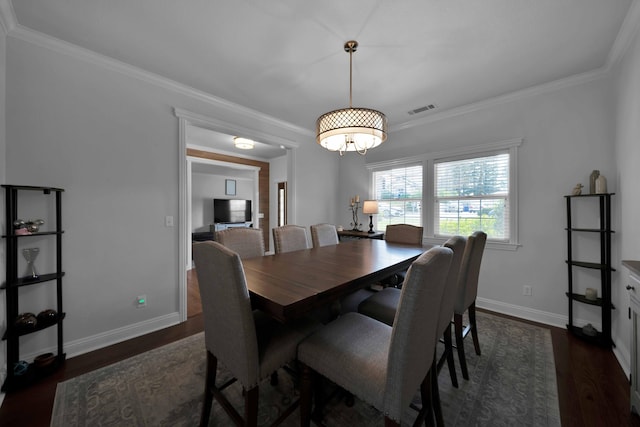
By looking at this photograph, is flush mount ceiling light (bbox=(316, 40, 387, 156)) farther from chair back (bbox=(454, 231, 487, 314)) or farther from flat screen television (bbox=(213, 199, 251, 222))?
flat screen television (bbox=(213, 199, 251, 222))

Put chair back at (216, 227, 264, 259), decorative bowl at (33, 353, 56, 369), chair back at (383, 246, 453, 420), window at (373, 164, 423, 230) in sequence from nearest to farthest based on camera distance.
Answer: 1. chair back at (383, 246, 453, 420)
2. decorative bowl at (33, 353, 56, 369)
3. chair back at (216, 227, 264, 259)
4. window at (373, 164, 423, 230)

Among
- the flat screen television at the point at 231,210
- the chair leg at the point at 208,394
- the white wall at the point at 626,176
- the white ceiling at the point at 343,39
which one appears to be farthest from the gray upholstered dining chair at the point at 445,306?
the flat screen television at the point at 231,210

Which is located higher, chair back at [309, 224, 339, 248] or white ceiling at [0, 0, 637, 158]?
white ceiling at [0, 0, 637, 158]

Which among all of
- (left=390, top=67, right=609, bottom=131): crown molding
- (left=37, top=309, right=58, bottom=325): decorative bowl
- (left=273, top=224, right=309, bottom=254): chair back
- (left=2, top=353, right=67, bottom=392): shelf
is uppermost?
(left=390, top=67, right=609, bottom=131): crown molding

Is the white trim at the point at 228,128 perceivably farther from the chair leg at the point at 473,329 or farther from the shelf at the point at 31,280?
the chair leg at the point at 473,329

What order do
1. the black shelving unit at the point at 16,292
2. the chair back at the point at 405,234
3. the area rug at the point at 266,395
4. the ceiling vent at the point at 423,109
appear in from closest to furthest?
1. the area rug at the point at 266,395
2. the black shelving unit at the point at 16,292
3. the chair back at the point at 405,234
4. the ceiling vent at the point at 423,109

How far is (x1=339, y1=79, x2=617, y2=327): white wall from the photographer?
240 centimetres

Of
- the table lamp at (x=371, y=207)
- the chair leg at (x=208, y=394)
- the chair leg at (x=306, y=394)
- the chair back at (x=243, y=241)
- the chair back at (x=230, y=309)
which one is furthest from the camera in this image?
the table lamp at (x=371, y=207)

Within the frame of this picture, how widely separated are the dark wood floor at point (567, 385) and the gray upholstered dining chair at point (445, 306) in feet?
2.09

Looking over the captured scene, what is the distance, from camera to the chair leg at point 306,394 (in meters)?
1.18

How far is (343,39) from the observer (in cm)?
194

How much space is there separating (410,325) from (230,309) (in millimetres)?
762

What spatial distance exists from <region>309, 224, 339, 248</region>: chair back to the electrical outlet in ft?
5.73

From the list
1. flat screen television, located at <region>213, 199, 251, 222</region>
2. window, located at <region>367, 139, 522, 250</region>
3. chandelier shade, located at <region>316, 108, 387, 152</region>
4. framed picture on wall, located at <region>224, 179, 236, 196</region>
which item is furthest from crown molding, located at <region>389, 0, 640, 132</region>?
framed picture on wall, located at <region>224, 179, 236, 196</region>
